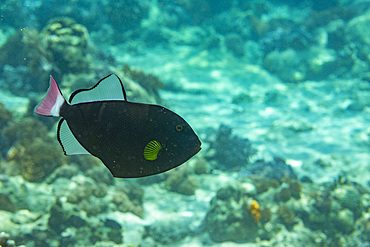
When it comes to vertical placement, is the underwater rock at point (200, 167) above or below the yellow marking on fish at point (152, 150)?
below

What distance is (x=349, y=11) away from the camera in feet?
59.3

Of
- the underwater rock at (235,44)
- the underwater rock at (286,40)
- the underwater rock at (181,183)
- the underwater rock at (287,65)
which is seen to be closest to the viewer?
the underwater rock at (181,183)

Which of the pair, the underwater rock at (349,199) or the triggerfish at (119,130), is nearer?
the triggerfish at (119,130)

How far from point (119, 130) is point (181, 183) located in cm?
542

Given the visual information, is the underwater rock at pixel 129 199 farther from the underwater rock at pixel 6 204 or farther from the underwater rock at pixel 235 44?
the underwater rock at pixel 235 44

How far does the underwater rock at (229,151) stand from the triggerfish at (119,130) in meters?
6.64

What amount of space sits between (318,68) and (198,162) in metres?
11.3

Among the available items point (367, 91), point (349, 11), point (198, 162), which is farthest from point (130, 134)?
point (349, 11)

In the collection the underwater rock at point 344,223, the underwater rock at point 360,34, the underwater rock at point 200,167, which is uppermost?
the underwater rock at point 360,34

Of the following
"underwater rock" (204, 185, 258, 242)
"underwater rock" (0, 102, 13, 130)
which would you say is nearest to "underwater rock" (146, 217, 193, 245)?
"underwater rock" (204, 185, 258, 242)

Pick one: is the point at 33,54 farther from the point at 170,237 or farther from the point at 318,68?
the point at 318,68

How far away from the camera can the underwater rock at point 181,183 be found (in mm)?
6207

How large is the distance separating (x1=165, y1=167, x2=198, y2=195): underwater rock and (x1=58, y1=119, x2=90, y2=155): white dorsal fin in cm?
526

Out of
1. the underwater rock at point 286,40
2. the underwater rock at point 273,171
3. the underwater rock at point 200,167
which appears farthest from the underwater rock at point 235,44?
the underwater rock at point 200,167
